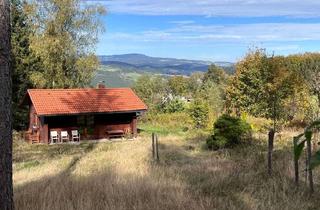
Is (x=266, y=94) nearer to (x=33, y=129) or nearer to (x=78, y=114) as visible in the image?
(x=78, y=114)

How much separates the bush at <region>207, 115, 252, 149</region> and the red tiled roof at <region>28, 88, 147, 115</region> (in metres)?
19.4

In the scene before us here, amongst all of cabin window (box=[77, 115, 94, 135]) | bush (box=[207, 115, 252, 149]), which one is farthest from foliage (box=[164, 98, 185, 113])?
bush (box=[207, 115, 252, 149])

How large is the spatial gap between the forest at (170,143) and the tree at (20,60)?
0.33 feet

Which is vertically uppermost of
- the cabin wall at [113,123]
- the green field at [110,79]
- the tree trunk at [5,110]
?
the tree trunk at [5,110]

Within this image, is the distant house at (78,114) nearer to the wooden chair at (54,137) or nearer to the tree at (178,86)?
the wooden chair at (54,137)

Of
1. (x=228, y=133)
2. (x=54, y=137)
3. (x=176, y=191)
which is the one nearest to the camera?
(x=176, y=191)

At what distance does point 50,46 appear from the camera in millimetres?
43281

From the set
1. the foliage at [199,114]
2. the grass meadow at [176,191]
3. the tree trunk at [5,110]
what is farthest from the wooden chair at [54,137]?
the tree trunk at [5,110]

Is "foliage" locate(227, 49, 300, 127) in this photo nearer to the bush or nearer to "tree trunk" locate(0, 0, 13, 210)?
the bush

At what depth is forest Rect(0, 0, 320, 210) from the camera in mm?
8492

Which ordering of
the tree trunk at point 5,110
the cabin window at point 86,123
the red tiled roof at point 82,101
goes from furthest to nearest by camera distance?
1. the cabin window at point 86,123
2. the red tiled roof at point 82,101
3. the tree trunk at point 5,110

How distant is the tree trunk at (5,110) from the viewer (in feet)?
19.0

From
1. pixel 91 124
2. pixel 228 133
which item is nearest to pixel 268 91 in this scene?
pixel 91 124

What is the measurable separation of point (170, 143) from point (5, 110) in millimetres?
18905
